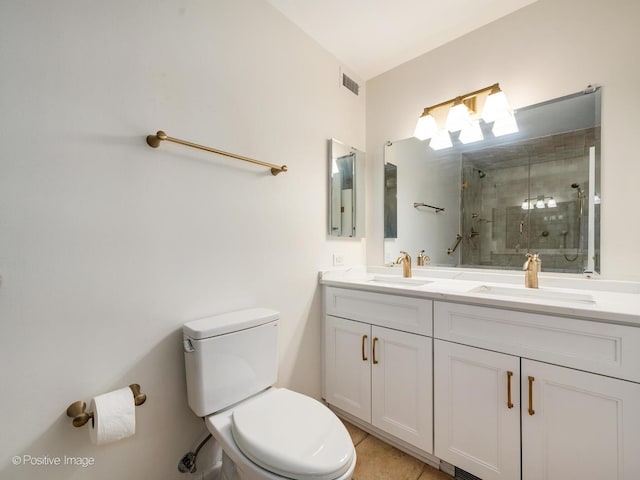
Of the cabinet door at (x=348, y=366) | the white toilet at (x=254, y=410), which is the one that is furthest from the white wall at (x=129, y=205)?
the cabinet door at (x=348, y=366)

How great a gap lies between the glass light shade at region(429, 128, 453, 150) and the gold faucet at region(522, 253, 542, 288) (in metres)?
0.85

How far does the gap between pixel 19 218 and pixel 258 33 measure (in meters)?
1.35

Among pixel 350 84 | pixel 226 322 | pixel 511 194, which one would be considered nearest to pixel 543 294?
pixel 511 194

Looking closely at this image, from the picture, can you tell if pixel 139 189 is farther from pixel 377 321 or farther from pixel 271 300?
pixel 377 321

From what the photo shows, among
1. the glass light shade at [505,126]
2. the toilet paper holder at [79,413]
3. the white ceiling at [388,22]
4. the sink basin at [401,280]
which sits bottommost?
the toilet paper holder at [79,413]

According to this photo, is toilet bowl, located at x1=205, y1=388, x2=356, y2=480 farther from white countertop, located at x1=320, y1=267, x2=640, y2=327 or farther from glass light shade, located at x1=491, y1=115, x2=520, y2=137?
glass light shade, located at x1=491, y1=115, x2=520, y2=137

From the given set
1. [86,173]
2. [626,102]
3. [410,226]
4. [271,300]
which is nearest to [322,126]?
[410,226]

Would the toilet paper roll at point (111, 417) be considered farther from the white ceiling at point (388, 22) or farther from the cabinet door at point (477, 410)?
the white ceiling at point (388, 22)

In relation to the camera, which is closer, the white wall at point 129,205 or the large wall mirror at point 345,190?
the white wall at point 129,205

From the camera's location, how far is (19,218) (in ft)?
2.79

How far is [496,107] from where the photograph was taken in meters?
1.60

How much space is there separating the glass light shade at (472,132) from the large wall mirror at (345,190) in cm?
73

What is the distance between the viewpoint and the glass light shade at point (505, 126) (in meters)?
1.60

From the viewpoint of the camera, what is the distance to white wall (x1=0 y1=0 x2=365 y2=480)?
0.86 meters
